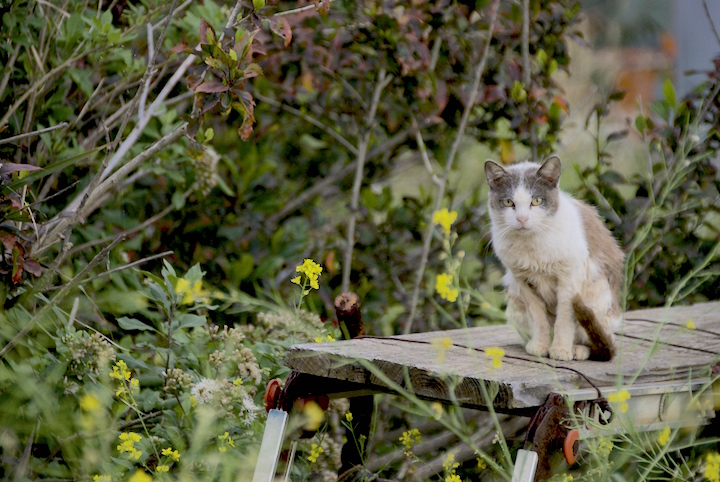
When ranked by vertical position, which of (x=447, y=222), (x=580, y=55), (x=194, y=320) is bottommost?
(x=580, y=55)

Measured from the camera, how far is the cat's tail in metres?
1.98

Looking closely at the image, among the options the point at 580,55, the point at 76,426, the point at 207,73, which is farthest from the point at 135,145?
the point at 580,55

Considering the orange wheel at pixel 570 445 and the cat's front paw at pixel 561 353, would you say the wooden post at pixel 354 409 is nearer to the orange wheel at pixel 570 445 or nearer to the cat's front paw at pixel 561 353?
the cat's front paw at pixel 561 353

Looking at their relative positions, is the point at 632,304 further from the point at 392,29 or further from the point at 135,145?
the point at 135,145

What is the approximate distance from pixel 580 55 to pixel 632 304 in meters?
5.96

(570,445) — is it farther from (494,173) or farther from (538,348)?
(494,173)

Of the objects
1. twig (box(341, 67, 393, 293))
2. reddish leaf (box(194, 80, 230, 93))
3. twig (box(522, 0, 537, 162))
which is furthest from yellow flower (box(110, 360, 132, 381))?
twig (box(522, 0, 537, 162))

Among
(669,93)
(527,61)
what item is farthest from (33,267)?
(669,93)

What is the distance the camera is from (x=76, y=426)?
235 centimetres

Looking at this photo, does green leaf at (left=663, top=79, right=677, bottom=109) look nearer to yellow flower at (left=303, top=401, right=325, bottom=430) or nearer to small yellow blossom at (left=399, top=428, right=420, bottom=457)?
small yellow blossom at (left=399, top=428, right=420, bottom=457)

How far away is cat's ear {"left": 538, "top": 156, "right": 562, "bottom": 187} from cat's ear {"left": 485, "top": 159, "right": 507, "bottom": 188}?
108 mm

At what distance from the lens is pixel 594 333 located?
6.63ft

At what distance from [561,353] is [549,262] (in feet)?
0.79

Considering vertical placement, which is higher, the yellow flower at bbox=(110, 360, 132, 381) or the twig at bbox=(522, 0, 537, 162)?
the twig at bbox=(522, 0, 537, 162)
